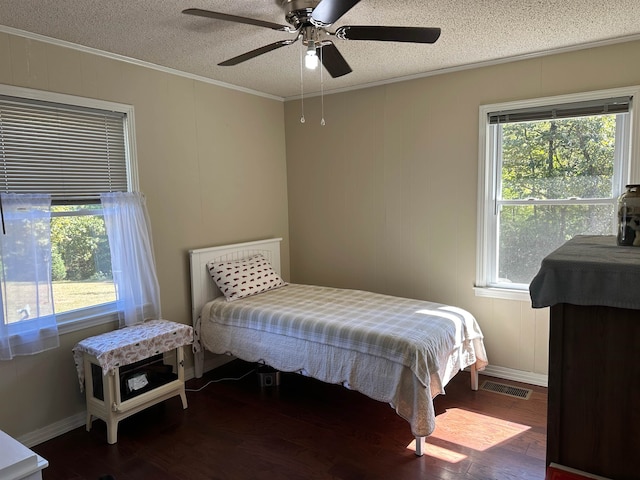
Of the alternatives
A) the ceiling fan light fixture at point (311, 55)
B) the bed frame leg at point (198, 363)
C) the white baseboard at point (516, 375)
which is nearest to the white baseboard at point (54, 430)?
the bed frame leg at point (198, 363)

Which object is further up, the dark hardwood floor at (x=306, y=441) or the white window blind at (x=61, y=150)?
the white window blind at (x=61, y=150)

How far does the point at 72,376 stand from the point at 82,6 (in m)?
2.18

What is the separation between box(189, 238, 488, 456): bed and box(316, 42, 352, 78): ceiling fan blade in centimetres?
153

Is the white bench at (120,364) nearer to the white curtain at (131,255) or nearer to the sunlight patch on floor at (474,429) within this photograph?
the white curtain at (131,255)

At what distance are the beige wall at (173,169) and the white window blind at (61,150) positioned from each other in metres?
0.13

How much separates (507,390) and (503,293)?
2.33 feet

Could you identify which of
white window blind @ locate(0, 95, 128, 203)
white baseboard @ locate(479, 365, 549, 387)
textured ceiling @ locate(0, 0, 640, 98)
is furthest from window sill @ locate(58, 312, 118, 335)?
white baseboard @ locate(479, 365, 549, 387)

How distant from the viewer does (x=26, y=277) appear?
2.57 metres

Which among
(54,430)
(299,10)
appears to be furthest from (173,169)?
(54,430)

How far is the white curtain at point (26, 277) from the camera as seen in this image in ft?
8.18

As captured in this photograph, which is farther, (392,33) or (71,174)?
(71,174)

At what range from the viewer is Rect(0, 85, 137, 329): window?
257 centimetres

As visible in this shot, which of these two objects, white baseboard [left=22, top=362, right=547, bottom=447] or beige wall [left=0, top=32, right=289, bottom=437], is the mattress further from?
beige wall [left=0, top=32, right=289, bottom=437]

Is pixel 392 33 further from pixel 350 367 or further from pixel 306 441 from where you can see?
pixel 306 441
